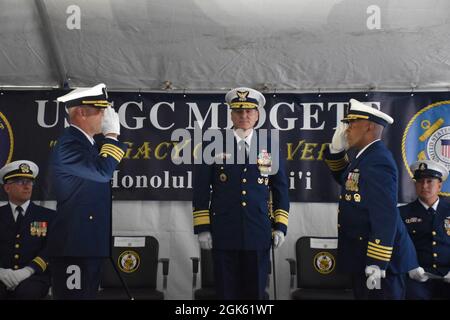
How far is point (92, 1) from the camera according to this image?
15.1 ft

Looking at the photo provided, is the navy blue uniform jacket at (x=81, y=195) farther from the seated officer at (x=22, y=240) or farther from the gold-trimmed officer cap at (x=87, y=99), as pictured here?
the seated officer at (x=22, y=240)

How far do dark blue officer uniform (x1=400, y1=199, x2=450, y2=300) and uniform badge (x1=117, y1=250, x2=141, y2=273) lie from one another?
209cm

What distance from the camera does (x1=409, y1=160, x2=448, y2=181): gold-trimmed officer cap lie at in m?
4.85

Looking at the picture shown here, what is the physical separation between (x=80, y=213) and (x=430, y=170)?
2.62 metres

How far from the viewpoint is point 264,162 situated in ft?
13.8

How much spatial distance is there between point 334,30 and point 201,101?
1.21 meters

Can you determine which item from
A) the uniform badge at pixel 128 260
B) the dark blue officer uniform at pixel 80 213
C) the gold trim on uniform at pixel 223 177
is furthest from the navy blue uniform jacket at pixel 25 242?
the gold trim on uniform at pixel 223 177

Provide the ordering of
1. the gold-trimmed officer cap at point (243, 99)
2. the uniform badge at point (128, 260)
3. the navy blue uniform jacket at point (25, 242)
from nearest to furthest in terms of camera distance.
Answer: the gold-trimmed officer cap at point (243, 99)
the navy blue uniform jacket at point (25, 242)
the uniform badge at point (128, 260)

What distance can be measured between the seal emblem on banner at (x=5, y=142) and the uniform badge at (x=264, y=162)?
218cm

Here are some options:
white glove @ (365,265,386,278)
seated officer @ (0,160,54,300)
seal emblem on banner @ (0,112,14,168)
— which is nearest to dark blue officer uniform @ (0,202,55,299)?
seated officer @ (0,160,54,300)

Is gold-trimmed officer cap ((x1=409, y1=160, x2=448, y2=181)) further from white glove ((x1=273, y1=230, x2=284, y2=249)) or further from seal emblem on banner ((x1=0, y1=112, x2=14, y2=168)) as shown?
seal emblem on banner ((x1=0, y1=112, x2=14, y2=168))

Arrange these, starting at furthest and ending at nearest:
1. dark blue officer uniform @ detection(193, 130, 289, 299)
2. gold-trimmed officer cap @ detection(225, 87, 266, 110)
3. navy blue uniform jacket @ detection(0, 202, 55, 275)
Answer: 1. navy blue uniform jacket @ detection(0, 202, 55, 275)
2. gold-trimmed officer cap @ detection(225, 87, 266, 110)
3. dark blue officer uniform @ detection(193, 130, 289, 299)

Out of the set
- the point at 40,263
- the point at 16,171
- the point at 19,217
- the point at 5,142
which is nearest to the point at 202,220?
the point at 40,263

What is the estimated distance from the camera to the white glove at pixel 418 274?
4508mm
